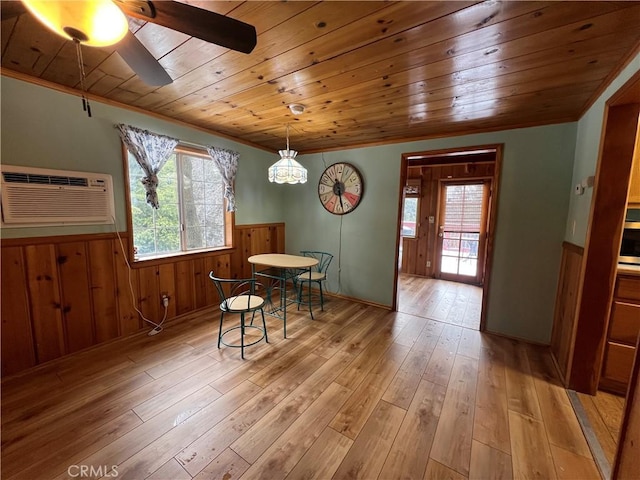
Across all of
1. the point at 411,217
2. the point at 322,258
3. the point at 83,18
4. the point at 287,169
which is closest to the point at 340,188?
the point at 322,258

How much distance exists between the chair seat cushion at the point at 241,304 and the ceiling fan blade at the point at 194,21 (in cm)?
186

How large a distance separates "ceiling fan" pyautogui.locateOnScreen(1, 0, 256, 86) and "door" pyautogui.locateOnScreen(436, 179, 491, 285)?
5.04 m

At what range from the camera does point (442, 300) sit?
3.98 metres

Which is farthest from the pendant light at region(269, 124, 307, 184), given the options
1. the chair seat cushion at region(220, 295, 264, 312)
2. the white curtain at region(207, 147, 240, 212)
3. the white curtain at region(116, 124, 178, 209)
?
the chair seat cushion at region(220, 295, 264, 312)

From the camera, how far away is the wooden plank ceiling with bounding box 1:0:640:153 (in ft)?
3.97

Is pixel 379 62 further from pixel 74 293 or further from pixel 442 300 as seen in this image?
pixel 442 300

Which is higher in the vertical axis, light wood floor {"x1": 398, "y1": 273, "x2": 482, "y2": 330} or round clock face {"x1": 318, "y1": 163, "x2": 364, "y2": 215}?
round clock face {"x1": 318, "y1": 163, "x2": 364, "y2": 215}

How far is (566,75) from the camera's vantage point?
5.52 ft

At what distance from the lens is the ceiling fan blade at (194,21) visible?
914 mm

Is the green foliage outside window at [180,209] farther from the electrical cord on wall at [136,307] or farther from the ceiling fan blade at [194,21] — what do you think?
the ceiling fan blade at [194,21]

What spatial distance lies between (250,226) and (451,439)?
3.23m

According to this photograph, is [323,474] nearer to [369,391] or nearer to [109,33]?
[369,391]

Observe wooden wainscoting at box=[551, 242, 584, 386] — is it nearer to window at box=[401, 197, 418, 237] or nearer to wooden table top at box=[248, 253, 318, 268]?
wooden table top at box=[248, 253, 318, 268]

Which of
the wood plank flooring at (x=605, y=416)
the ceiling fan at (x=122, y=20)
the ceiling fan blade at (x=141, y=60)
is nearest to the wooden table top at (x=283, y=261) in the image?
the ceiling fan blade at (x=141, y=60)
